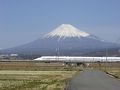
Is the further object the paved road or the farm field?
the farm field

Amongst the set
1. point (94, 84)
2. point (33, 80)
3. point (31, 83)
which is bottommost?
point (94, 84)

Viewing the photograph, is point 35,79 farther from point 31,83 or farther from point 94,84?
point 94,84

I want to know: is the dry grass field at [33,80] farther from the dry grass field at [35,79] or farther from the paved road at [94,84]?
the paved road at [94,84]

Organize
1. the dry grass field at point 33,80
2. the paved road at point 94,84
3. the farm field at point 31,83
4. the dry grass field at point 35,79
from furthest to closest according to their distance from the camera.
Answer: the dry grass field at point 35,79, the dry grass field at point 33,80, the farm field at point 31,83, the paved road at point 94,84

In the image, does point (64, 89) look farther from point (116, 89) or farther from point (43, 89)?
point (116, 89)

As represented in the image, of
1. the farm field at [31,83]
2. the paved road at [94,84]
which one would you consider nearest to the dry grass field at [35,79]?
the farm field at [31,83]

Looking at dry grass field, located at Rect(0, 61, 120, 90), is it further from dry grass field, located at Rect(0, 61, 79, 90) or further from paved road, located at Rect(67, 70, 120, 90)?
paved road, located at Rect(67, 70, 120, 90)

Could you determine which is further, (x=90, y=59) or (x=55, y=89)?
(x=90, y=59)

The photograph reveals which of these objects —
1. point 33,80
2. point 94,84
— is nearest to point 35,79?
point 33,80

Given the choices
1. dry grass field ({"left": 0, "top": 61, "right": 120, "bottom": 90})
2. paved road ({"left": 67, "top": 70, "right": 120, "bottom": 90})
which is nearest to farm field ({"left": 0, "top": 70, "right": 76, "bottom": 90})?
dry grass field ({"left": 0, "top": 61, "right": 120, "bottom": 90})

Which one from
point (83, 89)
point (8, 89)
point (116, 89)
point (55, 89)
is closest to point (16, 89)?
point (8, 89)

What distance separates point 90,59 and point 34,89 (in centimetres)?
15371

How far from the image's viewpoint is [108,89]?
3281 centimetres

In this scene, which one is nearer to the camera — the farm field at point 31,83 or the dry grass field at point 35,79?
the farm field at point 31,83
